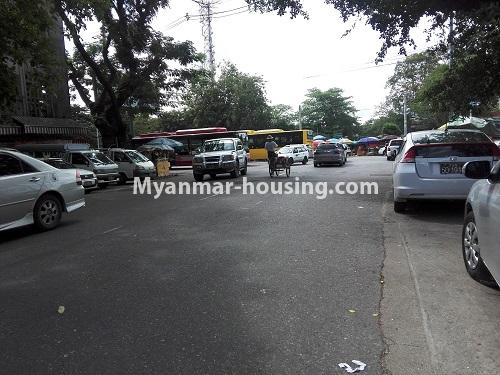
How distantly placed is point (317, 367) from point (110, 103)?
25.5 meters

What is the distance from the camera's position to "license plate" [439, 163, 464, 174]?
834 centimetres

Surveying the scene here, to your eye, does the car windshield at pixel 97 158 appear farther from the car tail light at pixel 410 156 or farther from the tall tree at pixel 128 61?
the car tail light at pixel 410 156

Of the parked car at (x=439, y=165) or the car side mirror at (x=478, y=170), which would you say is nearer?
the car side mirror at (x=478, y=170)

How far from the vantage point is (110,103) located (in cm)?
2667

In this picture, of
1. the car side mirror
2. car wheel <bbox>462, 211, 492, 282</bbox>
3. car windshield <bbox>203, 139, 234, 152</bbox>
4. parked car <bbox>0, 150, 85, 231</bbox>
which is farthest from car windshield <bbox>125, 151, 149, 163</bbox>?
the car side mirror

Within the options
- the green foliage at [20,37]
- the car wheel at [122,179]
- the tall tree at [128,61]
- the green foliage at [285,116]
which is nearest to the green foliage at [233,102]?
the green foliage at [285,116]

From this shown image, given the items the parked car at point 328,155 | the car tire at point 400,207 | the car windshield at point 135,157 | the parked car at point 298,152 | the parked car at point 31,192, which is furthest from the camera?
the parked car at point 298,152

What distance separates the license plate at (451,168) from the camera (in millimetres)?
8344

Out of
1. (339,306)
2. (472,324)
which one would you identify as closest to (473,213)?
(472,324)

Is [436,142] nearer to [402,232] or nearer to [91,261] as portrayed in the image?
[402,232]

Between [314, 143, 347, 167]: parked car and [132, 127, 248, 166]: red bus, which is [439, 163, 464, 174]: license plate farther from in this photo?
[132, 127, 248, 166]: red bus

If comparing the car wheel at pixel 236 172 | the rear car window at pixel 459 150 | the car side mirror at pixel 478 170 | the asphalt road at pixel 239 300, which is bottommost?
the asphalt road at pixel 239 300

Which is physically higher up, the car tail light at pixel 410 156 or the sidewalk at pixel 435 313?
the car tail light at pixel 410 156

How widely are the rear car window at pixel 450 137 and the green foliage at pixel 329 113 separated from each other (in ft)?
234
